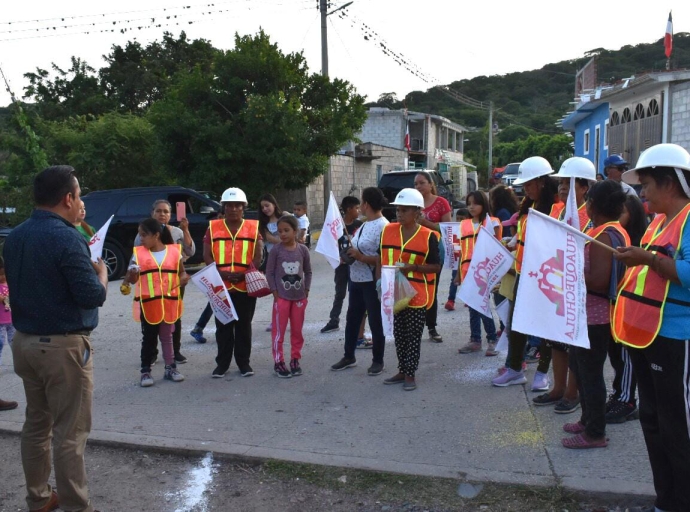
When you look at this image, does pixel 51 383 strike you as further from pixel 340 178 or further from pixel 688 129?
pixel 340 178

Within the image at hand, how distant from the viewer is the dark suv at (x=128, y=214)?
1358 centimetres

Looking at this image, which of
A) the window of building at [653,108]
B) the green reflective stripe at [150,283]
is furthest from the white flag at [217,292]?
the window of building at [653,108]

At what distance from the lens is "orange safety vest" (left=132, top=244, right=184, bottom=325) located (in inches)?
247

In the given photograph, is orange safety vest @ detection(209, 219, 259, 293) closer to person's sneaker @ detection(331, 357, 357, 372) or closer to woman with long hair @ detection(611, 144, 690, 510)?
person's sneaker @ detection(331, 357, 357, 372)

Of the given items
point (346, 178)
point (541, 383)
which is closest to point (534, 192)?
point (541, 383)

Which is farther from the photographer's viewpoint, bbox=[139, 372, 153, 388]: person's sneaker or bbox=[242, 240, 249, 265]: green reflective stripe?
bbox=[242, 240, 249, 265]: green reflective stripe

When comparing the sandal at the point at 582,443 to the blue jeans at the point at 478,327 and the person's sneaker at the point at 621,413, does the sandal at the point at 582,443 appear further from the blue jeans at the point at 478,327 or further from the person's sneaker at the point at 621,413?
the blue jeans at the point at 478,327

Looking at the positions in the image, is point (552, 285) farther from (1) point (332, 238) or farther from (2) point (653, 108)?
(2) point (653, 108)

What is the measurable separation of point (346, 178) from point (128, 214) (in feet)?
52.0

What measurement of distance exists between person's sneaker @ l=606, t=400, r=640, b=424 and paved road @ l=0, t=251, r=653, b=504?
0.35 feet

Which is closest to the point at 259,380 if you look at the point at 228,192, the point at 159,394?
the point at 159,394

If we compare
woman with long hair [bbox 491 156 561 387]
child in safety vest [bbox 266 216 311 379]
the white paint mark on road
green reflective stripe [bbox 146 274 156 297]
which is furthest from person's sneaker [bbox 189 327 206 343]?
woman with long hair [bbox 491 156 561 387]

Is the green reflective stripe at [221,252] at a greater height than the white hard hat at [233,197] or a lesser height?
lesser

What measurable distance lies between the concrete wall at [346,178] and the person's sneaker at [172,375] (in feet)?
44.1
